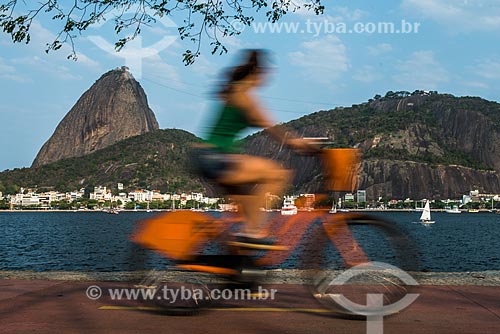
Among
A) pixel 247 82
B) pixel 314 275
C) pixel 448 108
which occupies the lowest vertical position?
pixel 314 275

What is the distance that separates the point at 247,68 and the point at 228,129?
18.4 inches

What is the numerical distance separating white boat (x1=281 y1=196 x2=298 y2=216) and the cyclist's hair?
1075mm

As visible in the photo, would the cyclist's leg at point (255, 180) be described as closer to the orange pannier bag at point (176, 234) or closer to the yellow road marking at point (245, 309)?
the orange pannier bag at point (176, 234)

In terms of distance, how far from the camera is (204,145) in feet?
16.1

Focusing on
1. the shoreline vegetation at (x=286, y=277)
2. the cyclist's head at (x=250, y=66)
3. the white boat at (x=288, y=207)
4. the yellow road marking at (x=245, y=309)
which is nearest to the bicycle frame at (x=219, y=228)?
the white boat at (x=288, y=207)

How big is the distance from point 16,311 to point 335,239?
8.41ft

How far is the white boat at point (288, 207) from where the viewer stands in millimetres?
5330

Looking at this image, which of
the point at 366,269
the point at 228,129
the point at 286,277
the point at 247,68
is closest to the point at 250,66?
the point at 247,68

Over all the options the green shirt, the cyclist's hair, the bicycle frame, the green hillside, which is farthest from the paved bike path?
the green hillside

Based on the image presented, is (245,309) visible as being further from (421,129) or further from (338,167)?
(421,129)

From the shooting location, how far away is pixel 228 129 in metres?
4.93

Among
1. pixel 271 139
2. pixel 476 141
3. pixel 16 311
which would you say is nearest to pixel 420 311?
pixel 271 139

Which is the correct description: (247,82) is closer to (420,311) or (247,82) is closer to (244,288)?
(244,288)

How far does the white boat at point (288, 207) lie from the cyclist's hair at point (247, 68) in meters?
1.07
